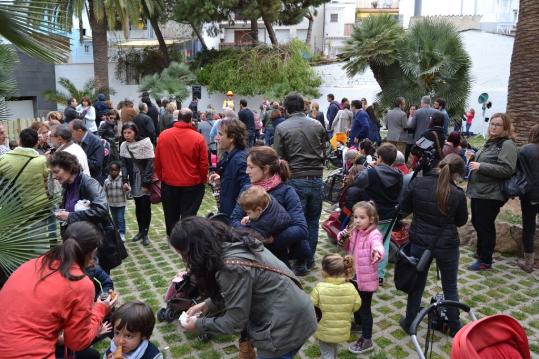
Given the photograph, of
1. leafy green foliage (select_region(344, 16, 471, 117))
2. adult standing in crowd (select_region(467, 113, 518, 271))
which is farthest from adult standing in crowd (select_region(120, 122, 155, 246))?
leafy green foliage (select_region(344, 16, 471, 117))

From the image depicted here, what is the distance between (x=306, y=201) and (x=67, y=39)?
10.4 ft

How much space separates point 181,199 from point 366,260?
286 cm

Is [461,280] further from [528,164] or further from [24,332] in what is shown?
[24,332]

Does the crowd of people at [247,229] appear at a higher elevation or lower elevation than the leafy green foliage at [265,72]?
lower

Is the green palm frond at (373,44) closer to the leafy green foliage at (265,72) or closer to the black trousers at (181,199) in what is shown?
the leafy green foliage at (265,72)

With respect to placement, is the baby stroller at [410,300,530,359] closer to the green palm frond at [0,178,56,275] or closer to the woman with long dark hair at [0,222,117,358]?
the woman with long dark hair at [0,222,117,358]

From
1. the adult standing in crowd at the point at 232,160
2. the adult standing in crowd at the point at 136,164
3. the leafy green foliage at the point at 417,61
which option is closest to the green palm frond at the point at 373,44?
the leafy green foliage at the point at 417,61

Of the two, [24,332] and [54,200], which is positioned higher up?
[54,200]

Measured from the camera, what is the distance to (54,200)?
10.4ft

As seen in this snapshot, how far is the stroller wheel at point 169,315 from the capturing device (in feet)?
14.3

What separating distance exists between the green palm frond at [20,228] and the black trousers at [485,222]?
14.8 ft

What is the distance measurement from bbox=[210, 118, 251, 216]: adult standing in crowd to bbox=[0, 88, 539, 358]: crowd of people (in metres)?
0.01

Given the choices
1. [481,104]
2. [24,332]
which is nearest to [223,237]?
[24,332]

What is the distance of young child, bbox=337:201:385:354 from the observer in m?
3.95
